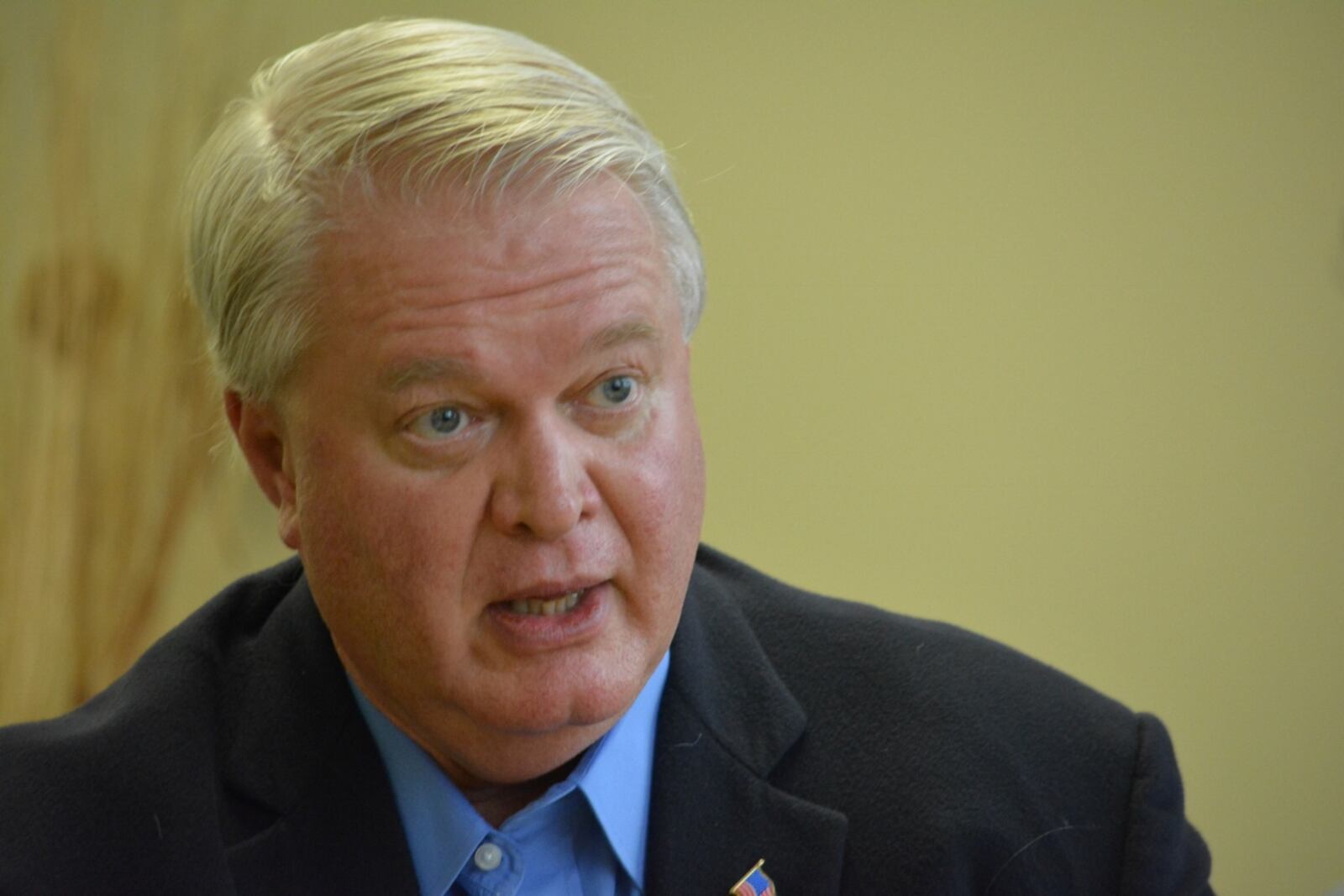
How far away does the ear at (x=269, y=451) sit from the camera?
1.42 metres

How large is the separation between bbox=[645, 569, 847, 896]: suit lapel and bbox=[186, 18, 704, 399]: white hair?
360 millimetres

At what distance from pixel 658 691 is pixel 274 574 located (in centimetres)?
48

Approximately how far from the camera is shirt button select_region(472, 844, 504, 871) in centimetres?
140

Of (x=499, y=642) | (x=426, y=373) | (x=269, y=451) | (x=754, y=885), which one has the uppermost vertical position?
(x=426, y=373)

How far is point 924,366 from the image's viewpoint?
90.9 inches

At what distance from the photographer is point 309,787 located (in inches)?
57.1

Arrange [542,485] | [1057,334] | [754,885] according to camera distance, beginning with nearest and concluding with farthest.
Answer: [542,485] < [754,885] < [1057,334]

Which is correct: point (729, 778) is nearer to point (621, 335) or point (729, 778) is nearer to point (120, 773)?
point (621, 335)

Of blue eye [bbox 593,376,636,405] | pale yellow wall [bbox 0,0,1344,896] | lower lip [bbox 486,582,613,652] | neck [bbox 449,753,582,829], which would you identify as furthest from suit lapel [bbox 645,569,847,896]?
pale yellow wall [bbox 0,0,1344,896]

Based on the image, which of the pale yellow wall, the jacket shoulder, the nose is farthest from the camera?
the pale yellow wall

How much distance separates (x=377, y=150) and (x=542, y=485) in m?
0.32

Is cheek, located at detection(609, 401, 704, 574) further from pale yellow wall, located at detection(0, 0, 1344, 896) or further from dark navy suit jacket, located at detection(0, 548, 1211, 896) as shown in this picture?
pale yellow wall, located at detection(0, 0, 1344, 896)

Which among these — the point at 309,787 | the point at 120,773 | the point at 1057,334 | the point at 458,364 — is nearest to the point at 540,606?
the point at 458,364

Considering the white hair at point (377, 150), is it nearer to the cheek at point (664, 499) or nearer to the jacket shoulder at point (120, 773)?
the cheek at point (664, 499)
